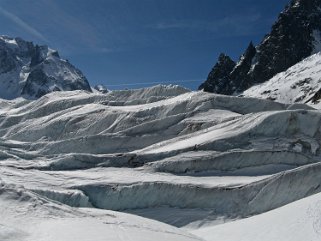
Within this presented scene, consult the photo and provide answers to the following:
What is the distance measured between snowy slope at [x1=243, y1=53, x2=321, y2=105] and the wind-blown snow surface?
46912mm

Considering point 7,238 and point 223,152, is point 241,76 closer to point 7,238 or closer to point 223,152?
point 223,152

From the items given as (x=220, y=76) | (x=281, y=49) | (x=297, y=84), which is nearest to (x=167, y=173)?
(x=297, y=84)

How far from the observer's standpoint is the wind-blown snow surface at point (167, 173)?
21.0 meters

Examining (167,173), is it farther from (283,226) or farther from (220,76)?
(220,76)

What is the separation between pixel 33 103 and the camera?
66.9 metres

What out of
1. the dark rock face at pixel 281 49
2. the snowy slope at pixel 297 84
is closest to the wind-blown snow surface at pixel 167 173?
the snowy slope at pixel 297 84

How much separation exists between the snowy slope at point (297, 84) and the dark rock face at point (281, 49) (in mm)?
18944

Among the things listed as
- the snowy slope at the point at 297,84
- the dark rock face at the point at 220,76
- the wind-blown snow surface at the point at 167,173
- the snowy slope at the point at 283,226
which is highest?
the dark rock face at the point at 220,76

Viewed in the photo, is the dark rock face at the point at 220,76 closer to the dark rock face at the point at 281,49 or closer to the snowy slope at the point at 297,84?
the dark rock face at the point at 281,49

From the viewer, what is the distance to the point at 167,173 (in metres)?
34.9

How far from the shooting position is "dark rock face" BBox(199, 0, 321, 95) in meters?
136

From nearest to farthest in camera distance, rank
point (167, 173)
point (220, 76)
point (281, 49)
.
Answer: point (167, 173) → point (281, 49) → point (220, 76)

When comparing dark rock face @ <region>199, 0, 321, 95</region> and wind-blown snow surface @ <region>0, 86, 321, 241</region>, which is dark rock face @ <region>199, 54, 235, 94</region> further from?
wind-blown snow surface @ <region>0, 86, 321, 241</region>

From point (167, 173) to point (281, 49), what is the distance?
11197 cm
